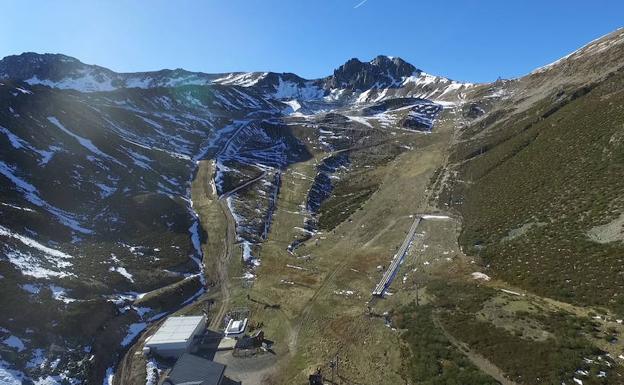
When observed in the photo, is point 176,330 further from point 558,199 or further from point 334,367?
point 558,199

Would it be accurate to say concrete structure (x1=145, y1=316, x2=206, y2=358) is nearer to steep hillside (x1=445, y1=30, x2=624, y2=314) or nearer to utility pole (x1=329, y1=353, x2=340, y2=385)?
utility pole (x1=329, y1=353, x2=340, y2=385)

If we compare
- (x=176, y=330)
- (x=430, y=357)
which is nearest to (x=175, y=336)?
(x=176, y=330)

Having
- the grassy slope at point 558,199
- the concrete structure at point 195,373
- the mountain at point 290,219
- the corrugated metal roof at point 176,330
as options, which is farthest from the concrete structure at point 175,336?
the grassy slope at point 558,199

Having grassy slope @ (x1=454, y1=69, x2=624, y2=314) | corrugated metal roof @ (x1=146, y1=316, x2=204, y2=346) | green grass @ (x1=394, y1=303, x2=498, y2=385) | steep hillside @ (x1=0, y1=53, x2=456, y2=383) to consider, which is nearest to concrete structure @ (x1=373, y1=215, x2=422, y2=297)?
green grass @ (x1=394, y1=303, x2=498, y2=385)

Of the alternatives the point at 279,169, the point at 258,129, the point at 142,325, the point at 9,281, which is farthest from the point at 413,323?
the point at 258,129

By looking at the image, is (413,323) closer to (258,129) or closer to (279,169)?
(279,169)
